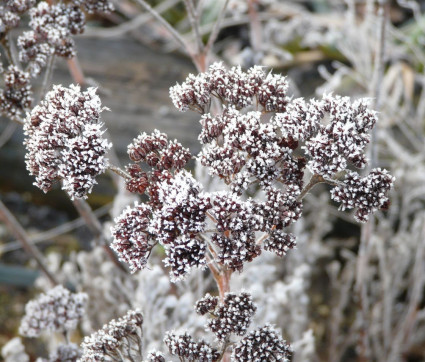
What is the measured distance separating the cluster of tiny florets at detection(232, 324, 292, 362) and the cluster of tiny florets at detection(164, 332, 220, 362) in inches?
1.7

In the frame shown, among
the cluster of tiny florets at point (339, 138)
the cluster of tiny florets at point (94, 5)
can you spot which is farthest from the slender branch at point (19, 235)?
the cluster of tiny florets at point (339, 138)

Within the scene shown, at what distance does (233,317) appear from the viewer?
94 cm

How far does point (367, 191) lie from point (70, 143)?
54 cm

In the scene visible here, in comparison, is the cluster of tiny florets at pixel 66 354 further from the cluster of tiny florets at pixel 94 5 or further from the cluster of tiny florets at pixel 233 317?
the cluster of tiny florets at pixel 94 5

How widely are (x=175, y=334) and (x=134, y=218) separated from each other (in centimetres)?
25

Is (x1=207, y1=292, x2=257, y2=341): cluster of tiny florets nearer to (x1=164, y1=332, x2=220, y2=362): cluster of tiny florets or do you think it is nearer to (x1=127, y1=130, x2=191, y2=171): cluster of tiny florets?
(x1=164, y1=332, x2=220, y2=362): cluster of tiny florets

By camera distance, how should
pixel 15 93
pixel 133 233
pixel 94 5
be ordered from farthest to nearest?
pixel 94 5
pixel 15 93
pixel 133 233

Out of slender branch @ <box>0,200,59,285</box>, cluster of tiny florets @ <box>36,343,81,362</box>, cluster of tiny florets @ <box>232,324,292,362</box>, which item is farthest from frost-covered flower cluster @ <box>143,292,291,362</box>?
slender branch @ <box>0,200,59,285</box>

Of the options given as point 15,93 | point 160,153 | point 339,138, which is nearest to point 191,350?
point 160,153

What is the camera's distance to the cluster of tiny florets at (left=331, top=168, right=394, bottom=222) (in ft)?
3.08

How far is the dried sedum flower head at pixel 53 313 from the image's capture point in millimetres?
1306

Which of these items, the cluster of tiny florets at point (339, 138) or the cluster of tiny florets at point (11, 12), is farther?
the cluster of tiny florets at point (11, 12)

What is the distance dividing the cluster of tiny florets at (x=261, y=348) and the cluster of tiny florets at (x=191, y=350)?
44 mm

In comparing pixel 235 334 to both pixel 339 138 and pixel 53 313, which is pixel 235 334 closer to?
pixel 339 138
